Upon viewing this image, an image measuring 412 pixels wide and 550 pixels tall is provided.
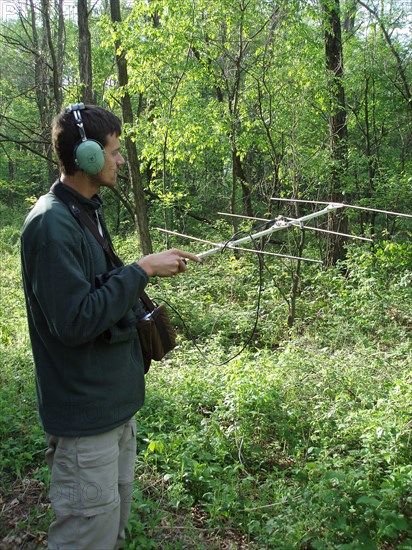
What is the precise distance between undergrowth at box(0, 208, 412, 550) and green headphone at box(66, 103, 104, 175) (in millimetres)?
2012

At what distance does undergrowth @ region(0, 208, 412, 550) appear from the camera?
9.73 feet

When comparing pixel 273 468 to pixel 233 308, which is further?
pixel 233 308

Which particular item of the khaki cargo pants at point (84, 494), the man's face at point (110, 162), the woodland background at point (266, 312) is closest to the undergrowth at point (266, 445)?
the woodland background at point (266, 312)

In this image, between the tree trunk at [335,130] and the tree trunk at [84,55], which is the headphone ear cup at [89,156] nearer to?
the tree trunk at [335,130]

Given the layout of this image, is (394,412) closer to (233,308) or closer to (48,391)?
(48,391)

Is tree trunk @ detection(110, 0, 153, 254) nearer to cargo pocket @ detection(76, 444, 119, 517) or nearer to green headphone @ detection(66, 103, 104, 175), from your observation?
green headphone @ detection(66, 103, 104, 175)

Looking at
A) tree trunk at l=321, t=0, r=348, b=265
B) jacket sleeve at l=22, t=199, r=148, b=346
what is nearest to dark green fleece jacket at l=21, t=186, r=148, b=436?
jacket sleeve at l=22, t=199, r=148, b=346

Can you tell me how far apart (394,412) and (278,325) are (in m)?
3.64

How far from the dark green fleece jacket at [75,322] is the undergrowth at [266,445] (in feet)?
4.12

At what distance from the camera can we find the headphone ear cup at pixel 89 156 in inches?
77.5

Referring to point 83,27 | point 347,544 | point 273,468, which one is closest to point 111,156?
point 347,544

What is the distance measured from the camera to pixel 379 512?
280cm

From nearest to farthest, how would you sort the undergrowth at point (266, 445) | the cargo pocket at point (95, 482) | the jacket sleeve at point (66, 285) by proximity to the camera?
1. the jacket sleeve at point (66, 285)
2. the cargo pocket at point (95, 482)
3. the undergrowth at point (266, 445)

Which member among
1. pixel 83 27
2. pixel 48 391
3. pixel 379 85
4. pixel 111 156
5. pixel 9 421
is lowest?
pixel 9 421
